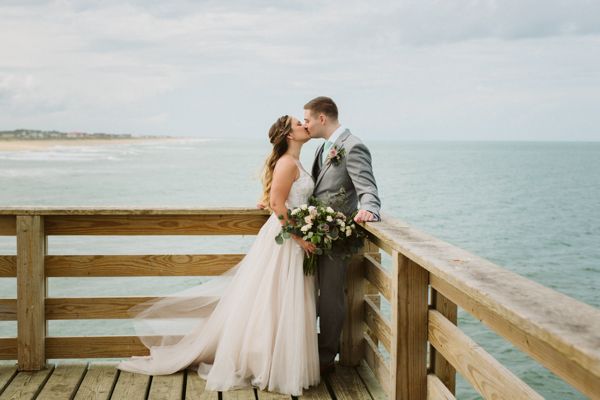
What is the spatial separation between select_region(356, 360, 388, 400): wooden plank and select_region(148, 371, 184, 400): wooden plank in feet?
3.50

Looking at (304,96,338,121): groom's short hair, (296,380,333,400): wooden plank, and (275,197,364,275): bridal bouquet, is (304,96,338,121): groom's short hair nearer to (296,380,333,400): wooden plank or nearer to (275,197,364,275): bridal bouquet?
(275,197,364,275): bridal bouquet

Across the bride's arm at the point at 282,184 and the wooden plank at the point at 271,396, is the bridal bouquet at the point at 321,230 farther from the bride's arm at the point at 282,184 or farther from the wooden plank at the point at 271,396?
the wooden plank at the point at 271,396

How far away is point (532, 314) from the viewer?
5.90ft

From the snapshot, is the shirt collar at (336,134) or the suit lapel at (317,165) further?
the suit lapel at (317,165)

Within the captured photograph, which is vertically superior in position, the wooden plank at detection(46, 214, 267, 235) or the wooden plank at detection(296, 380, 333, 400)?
the wooden plank at detection(46, 214, 267, 235)

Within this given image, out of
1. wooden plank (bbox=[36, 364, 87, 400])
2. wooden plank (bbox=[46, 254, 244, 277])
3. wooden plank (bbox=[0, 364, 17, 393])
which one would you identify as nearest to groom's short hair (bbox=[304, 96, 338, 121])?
wooden plank (bbox=[46, 254, 244, 277])

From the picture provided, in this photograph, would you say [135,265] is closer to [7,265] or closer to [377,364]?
[7,265]

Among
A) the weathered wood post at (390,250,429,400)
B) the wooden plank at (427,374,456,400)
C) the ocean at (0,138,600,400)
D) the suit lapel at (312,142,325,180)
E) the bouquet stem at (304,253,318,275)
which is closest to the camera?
the wooden plank at (427,374,456,400)

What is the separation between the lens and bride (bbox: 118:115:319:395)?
3.96m

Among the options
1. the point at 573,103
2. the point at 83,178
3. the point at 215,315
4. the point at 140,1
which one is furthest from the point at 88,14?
the point at 215,315

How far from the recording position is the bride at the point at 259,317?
396 centimetres

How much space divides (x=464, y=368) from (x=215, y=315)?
1954 millimetres

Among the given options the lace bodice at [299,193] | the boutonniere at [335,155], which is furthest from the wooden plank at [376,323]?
the boutonniere at [335,155]

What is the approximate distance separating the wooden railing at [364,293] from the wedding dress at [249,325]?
174 millimetres
